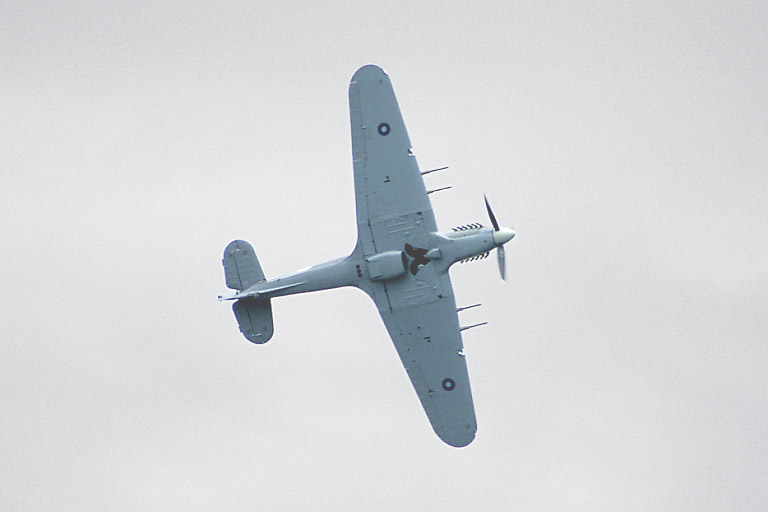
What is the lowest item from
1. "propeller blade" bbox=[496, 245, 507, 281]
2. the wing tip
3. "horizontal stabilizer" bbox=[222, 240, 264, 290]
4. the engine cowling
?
the wing tip

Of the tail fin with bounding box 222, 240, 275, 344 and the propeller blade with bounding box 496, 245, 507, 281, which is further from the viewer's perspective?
the tail fin with bounding box 222, 240, 275, 344

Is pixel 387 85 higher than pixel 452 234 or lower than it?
higher

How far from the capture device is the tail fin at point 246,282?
2057 inches

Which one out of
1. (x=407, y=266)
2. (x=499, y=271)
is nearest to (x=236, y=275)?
(x=407, y=266)

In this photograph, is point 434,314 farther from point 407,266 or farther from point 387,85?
point 387,85

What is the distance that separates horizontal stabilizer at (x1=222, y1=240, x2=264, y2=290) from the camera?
171 ft

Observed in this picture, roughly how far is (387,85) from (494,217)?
21.5 feet

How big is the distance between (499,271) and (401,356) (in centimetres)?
534

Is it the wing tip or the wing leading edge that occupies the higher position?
the wing leading edge

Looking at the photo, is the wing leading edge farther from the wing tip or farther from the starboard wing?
the wing tip

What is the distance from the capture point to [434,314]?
51594 mm

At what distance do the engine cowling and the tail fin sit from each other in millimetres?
4769

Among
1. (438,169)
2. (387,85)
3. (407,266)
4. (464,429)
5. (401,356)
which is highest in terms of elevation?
(387,85)

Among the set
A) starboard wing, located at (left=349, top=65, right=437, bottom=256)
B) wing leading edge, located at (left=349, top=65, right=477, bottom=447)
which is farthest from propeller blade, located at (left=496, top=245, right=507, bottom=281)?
starboard wing, located at (left=349, top=65, right=437, bottom=256)
